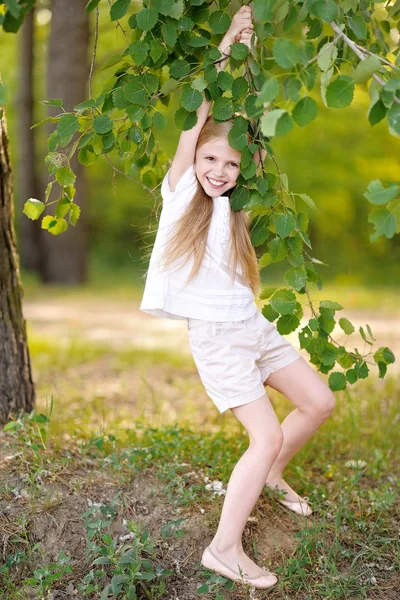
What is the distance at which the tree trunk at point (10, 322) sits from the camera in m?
3.24

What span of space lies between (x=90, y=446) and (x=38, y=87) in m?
13.5

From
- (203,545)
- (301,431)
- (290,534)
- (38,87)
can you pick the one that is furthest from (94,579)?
(38,87)

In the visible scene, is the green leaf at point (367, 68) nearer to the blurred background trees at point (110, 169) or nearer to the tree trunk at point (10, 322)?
the tree trunk at point (10, 322)

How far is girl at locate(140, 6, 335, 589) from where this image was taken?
2.53 meters

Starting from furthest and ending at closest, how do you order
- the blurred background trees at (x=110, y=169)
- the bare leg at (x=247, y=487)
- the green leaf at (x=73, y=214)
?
the blurred background trees at (x=110, y=169), the green leaf at (x=73, y=214), the bare leg at (x=247, y=487)

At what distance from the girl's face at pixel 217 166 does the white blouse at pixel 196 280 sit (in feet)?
0.16

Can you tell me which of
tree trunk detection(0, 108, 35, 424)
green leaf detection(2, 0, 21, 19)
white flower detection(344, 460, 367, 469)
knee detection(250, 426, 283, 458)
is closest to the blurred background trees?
tree trunk detection(0, 108, 35, 424)

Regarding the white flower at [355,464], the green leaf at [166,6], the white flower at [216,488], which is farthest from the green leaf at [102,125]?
the white flower at [355,464]

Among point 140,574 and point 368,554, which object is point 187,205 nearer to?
point 140,574

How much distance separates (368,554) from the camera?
2.71m

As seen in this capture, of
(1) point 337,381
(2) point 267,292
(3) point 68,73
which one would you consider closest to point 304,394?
(1) point 337,381

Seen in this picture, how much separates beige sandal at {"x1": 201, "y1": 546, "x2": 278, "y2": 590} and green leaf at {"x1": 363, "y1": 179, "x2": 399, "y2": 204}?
1399 mm

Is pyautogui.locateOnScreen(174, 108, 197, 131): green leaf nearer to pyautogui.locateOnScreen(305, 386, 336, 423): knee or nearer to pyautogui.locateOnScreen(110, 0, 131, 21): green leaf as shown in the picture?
pyautogui.locateOnScreen(110, 0, 131, 21): green leaf

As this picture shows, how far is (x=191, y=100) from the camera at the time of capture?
8.13 ft
